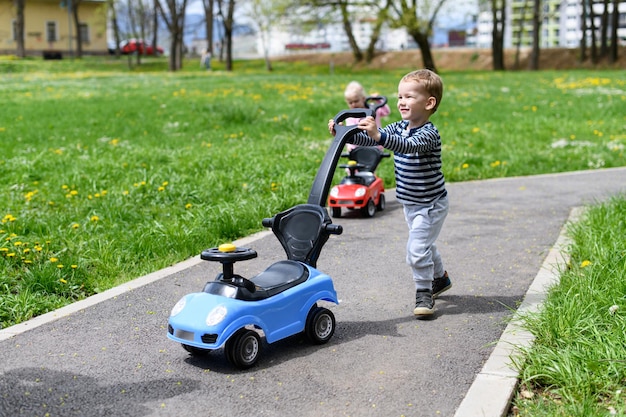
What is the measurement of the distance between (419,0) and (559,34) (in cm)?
10450

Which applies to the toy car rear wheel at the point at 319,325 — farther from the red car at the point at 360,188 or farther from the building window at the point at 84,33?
the building window at the point at 84,33

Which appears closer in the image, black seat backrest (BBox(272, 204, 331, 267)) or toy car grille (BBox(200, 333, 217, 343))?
toy car grille (BBox(200, 333, 217, 343))

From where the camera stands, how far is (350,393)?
12.5ft

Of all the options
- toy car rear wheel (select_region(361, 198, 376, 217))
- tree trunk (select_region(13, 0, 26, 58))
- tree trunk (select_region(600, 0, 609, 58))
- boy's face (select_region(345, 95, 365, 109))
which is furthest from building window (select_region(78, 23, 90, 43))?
toy car rear wheel (select_region(361, 198, 376, 217))

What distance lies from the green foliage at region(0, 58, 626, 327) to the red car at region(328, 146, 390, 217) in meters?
0.46

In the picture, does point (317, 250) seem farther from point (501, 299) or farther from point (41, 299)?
point (41, 299)

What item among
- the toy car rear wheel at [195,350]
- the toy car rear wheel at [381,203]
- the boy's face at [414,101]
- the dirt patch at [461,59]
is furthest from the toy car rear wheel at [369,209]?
the dirt patch at [461,59]

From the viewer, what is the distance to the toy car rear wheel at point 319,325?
443 cm

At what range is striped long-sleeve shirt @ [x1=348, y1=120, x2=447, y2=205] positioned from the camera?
187 inches

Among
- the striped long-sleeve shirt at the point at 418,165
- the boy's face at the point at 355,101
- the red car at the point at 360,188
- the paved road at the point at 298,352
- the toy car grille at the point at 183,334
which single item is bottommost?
the paved road at the point at 298,352

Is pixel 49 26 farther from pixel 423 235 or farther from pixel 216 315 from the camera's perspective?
pixel 216 315

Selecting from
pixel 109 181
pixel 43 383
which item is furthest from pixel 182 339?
pixel 109 181

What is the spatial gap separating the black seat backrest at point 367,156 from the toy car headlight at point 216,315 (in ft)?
15.6

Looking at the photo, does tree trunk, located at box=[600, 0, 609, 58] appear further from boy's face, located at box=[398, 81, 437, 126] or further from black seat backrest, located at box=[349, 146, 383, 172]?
boy's face, located at box=[398, 81, 437, 126]
